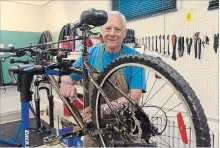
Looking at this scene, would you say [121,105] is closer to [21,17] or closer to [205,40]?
[205,40]

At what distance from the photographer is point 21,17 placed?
428cm

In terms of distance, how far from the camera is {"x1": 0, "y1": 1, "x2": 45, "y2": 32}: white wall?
4070mm

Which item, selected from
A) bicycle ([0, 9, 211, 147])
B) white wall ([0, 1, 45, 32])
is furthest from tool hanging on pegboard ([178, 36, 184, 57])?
white wall ([0, 1, 45, 32])

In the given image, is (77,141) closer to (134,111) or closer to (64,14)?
(134,111)

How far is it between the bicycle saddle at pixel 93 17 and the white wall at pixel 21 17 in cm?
369

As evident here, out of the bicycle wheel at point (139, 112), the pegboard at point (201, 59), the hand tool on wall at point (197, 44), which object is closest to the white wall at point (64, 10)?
Answer: the pegboard at point (201, 59)

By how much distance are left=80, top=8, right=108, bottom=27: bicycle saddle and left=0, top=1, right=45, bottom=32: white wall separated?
12.1 ft

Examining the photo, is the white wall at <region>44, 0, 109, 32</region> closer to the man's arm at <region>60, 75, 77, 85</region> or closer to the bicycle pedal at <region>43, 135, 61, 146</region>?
the man's arm at <region>60, 75, 77, 85</region>

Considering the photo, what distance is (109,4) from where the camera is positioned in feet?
9.43

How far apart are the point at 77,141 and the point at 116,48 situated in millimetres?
1149

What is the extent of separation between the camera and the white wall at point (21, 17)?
13.4 feet

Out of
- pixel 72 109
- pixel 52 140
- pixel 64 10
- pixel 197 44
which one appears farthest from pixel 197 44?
pixel 64 10

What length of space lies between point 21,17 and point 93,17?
12.6ft

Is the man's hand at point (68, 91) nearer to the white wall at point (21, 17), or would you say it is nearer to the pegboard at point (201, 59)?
the pegboard at point (201, 59)
